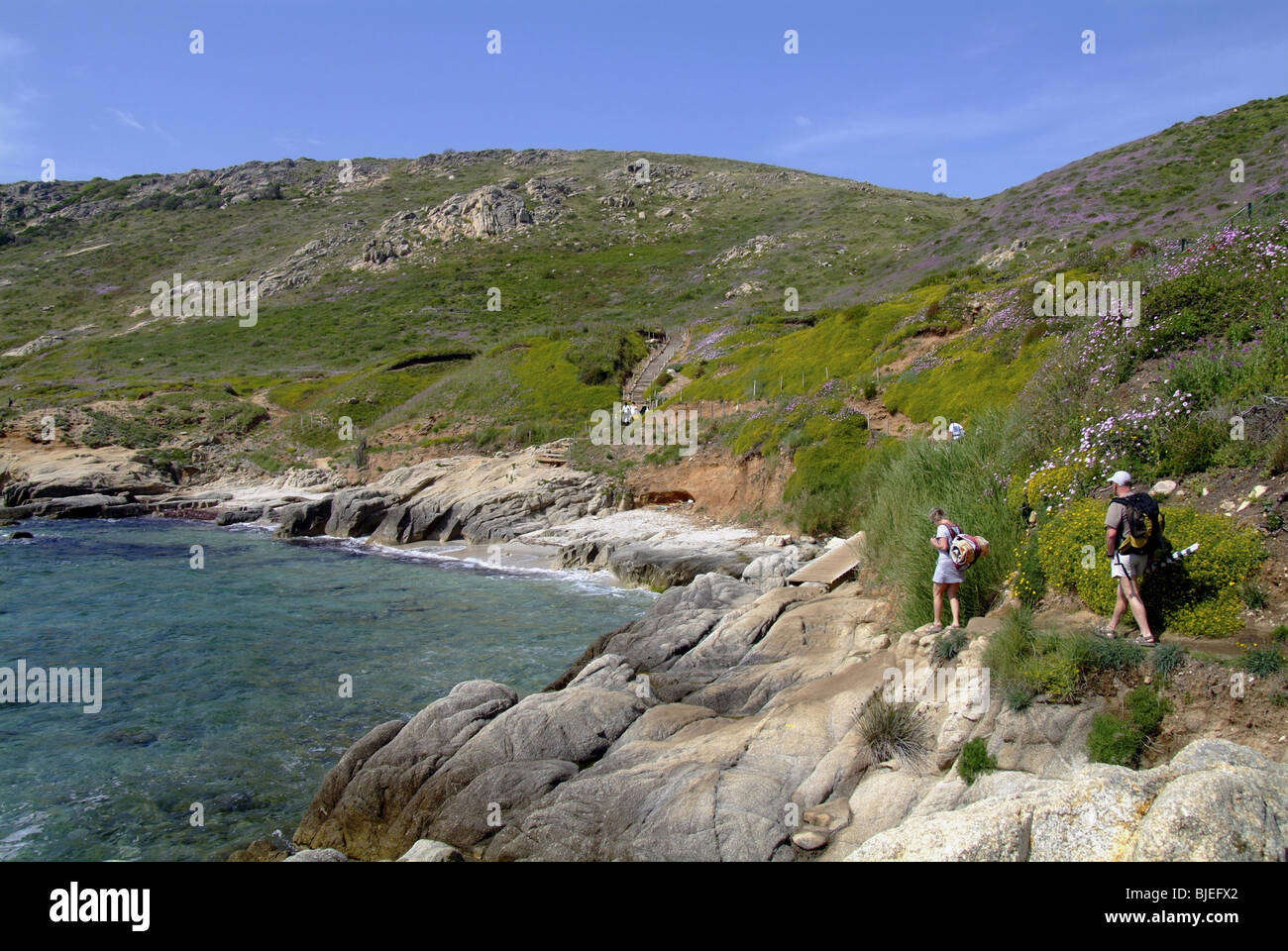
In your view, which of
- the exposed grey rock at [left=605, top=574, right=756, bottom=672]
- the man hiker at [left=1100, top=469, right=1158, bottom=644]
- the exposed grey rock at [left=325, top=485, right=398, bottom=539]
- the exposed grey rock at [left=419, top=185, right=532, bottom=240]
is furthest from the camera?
the exposed grey rock at [left=419, top=185, right=532, bottom=240]

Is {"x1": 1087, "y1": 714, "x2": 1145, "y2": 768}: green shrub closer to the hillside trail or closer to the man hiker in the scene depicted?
the man hiker

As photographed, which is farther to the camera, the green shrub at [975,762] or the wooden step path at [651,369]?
the wooden step path at [651,369]

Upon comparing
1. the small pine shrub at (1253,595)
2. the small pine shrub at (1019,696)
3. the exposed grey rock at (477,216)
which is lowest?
the small pine shrub at (1019,696)

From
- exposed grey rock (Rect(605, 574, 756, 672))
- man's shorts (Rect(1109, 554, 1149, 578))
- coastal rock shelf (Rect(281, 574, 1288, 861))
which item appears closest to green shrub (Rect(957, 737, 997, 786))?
coastal rock shelf (Rect(281, 574, 1288, 861))

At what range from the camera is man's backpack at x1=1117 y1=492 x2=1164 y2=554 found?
24.8ft

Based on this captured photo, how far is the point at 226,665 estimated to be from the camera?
1582 cm

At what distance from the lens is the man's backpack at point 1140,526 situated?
24.8 ft

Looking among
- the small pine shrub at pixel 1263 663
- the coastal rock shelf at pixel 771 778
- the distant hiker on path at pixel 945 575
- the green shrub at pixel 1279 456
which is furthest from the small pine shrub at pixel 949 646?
the green shrub at pixel 1279 456

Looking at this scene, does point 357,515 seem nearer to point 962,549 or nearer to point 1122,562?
point 962,549

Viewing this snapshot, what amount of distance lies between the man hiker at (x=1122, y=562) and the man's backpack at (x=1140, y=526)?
0.04 ft

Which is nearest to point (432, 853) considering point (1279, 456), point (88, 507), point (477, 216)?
point (1279, 456)

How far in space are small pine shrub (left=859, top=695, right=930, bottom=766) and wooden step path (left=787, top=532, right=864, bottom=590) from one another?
6220mm

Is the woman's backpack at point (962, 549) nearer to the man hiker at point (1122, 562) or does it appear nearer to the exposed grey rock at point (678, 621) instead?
the man hiker at point (1122, 562)

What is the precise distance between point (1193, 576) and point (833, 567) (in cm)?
793
